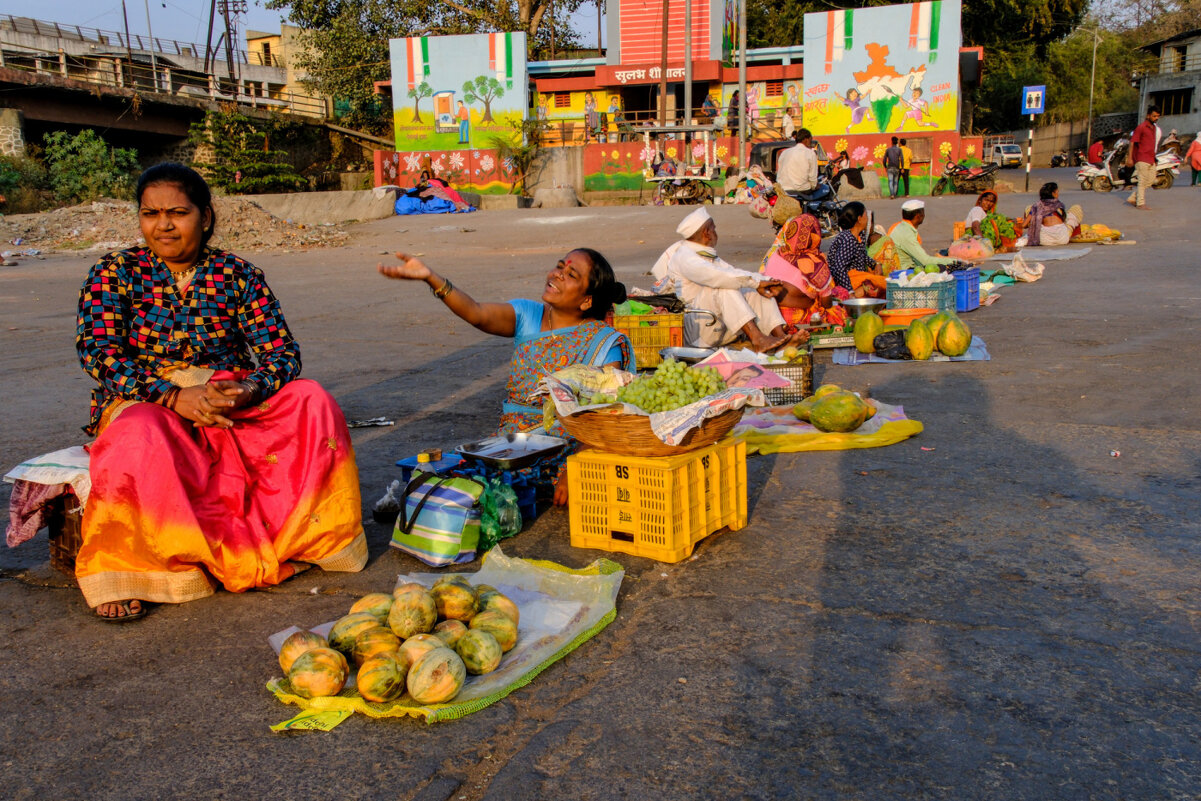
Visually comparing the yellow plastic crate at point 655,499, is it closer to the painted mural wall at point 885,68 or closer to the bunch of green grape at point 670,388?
the bunch of green grape at point 670,388

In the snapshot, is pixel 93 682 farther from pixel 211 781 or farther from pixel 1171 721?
pixel 1171 721

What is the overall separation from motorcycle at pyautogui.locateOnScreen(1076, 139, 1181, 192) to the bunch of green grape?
81.4ft

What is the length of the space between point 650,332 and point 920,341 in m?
2.22

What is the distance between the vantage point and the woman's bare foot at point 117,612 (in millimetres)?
3164

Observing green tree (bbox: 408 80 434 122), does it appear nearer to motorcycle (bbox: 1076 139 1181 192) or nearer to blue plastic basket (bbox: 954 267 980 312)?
motorcycle (bbox: 1076 139 1181 192)

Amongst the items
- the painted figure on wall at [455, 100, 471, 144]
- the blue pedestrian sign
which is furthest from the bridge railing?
the blue pedestrian sign

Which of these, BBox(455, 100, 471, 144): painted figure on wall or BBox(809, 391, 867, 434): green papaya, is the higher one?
BBox(455, 100, 471, 144): painted figure on wall

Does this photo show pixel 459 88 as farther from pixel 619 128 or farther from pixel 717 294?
pixel 717 294

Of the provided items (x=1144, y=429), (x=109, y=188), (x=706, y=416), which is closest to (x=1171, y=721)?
(x=706, y=416)

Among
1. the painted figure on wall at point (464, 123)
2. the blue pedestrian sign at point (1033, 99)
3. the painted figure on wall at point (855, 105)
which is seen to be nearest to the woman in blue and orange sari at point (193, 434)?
the blue pedestrian sign at point (1033, 99)

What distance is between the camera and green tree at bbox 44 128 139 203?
27.0 meters

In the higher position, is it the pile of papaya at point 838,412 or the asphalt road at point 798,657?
the pile of papaya at point 838,412

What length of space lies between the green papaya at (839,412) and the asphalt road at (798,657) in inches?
12.8

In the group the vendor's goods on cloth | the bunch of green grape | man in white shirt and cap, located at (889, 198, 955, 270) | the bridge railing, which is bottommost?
the vendor's goods on cloth
